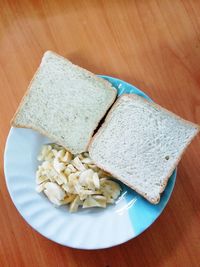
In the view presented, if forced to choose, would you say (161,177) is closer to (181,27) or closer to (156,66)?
(156,66)

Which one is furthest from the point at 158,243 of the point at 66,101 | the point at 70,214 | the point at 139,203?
the point at 66,101

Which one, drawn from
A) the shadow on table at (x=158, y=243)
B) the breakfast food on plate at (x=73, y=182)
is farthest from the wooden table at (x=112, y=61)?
the breakfast food on plate at (x=73, y=182)

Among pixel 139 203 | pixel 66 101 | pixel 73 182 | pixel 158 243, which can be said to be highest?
pixel 66 101

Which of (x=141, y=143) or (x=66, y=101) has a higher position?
(x=66, y=101)

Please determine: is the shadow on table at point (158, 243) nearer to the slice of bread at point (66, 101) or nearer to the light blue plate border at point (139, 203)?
the light blue plate border at point (139, 203)

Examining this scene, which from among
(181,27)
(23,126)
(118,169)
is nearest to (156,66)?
(181,27)

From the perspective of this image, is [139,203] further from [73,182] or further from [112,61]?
[112,61]

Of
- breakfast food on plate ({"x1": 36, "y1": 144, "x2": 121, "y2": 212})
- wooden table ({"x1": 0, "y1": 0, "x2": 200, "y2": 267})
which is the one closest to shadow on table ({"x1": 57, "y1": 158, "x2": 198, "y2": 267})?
wooden table ({"x1": 0, "y1": 0, "x2": 200, "y2": 267})

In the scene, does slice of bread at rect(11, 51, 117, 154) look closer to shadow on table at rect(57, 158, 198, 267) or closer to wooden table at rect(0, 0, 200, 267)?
wooden table at rect(0, 0, 200, 267)
